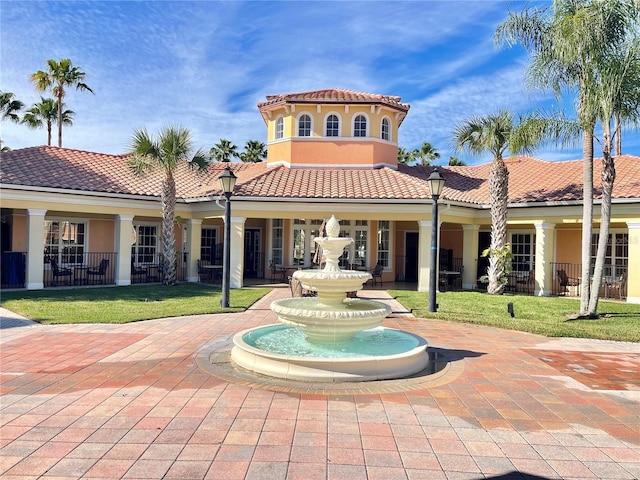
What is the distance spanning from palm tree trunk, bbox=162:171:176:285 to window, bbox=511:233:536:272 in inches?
600

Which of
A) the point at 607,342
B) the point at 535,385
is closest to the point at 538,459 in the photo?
the point at 535,385

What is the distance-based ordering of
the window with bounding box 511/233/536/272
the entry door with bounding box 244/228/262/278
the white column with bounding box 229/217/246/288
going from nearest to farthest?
the white column with bounding box 229/217/246/288
the window with bounding box 511/233/536/272
the entry door with bounding box 244/228/262/278

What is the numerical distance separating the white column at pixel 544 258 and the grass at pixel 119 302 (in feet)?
36.8

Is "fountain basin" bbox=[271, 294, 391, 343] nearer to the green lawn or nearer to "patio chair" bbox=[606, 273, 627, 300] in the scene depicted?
the green lawn

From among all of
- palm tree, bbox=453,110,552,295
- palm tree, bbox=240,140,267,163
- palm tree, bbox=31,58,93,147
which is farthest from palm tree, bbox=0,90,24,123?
palm tree, bbox=453,110,552,295

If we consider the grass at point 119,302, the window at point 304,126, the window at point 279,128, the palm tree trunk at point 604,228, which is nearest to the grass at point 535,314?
the palm tree trunk at point 604,228

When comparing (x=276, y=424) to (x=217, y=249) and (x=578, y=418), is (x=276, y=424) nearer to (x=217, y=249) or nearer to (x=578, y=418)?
(x=578, y=418)

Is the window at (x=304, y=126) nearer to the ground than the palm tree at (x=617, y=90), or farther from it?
farther from it

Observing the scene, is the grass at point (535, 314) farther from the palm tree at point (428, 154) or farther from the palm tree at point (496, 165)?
the palm tree at point (428, 154)

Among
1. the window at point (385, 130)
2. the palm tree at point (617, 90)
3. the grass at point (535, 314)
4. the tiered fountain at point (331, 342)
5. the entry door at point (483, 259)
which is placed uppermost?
the window at point (385, 130)

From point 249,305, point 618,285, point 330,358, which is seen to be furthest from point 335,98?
point 330,358

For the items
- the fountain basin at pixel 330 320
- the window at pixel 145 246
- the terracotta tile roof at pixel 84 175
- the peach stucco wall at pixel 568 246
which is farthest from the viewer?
the window at pixel 145 246

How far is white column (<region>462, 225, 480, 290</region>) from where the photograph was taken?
19.8 metres

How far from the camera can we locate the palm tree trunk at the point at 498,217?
17.7m
